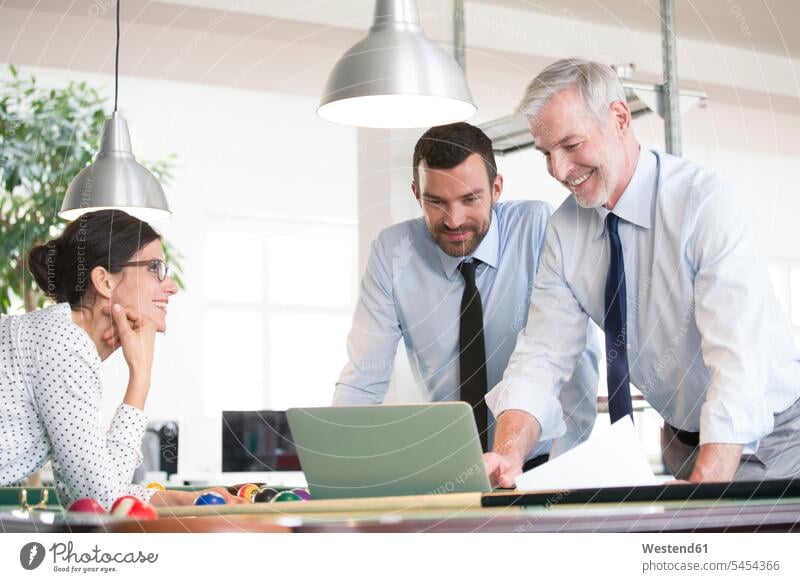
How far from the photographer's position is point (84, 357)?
1.69m

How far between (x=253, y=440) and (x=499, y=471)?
284 cm

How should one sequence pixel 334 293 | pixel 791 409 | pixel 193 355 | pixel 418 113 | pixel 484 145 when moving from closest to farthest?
pixel 791 409 → pixel 418 113 → pixel 484 145 → pixel 193 355 → pixel 334 293

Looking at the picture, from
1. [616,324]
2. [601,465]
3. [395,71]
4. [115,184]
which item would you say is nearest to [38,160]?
[115,184]

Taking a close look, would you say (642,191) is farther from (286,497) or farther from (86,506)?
(86,506)

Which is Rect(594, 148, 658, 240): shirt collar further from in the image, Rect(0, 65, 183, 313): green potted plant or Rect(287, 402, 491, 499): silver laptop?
Rect(0, 65, 183, 313): green potted plant

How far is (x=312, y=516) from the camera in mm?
1345

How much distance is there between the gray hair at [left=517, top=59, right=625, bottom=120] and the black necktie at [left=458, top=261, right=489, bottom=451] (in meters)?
0.53

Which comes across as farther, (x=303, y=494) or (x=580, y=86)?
(x=580, y=86)

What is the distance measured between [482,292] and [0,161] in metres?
2.75

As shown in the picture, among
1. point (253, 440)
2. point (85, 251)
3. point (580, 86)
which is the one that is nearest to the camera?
point (85, 251)

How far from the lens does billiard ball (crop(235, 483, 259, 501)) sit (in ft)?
5.75

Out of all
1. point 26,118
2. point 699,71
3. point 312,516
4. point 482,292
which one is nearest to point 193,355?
point 26,118

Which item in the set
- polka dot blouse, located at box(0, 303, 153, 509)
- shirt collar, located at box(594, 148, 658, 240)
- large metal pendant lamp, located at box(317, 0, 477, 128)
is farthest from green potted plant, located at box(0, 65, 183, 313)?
shirt collar, located at box(594, 148, 658, 240)
